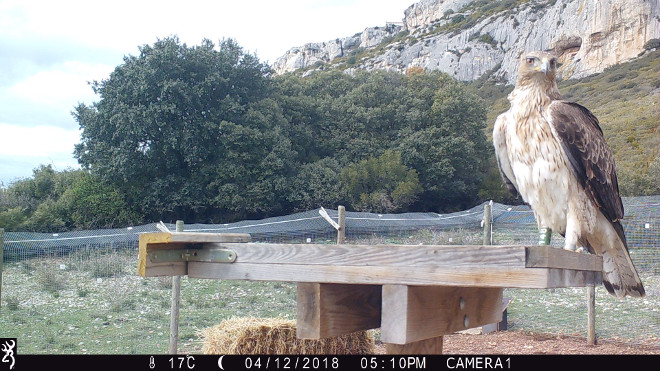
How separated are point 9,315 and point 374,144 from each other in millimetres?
27603

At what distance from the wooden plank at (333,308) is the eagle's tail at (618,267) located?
2.90 meters

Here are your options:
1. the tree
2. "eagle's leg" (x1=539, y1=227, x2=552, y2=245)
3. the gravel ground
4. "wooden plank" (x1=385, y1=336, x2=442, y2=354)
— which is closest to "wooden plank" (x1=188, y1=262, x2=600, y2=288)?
"wooden plank" (x1=385, y1=336, x2=442, y2=354)

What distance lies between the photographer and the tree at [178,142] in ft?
93.1

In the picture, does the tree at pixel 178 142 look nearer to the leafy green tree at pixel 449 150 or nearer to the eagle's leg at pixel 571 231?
the leafy green tree at pixel 449 150

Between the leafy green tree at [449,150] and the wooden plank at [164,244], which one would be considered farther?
the leafy green tree at [449,150]

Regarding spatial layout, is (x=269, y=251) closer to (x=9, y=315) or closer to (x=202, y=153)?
(x=9, y=315)

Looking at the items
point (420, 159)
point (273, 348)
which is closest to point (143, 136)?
point (420, 159)

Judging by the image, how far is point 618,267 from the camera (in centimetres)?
509

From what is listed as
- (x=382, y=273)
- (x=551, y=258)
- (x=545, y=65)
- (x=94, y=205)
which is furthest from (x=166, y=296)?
(x=94, y=205)

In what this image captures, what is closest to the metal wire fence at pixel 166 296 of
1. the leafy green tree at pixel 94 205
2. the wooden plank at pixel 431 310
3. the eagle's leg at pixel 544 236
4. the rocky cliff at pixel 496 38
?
the eagle's leg at pixel 544 236

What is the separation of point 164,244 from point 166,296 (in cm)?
924

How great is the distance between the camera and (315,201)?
3066cm

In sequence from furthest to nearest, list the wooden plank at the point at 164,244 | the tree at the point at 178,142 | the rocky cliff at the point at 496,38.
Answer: the rocky cliff at the point at 496,38 → the tree at the point at 178,142 → the wooden plank at the point at 164,244

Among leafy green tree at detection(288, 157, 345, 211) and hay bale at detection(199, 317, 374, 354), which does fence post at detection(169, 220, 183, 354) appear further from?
leafy green tree at detection(288, 157, 345, 211)
